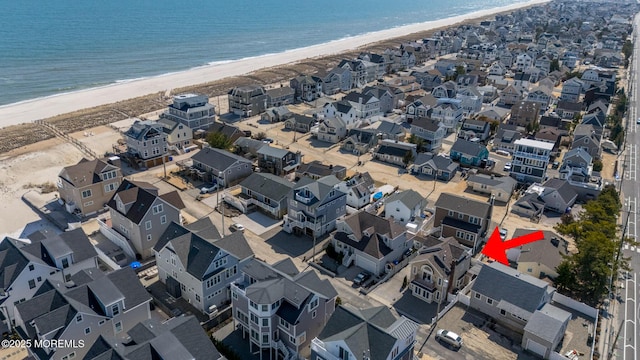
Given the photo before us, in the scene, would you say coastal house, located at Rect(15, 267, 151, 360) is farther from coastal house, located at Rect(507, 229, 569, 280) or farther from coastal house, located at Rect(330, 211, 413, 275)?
coastal house, located at Rect(507, 229, 569, 280)

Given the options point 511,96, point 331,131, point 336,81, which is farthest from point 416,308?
point 336,81

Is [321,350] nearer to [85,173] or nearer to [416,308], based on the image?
[416,308]

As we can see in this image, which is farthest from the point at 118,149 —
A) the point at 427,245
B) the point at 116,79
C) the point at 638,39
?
the point at 638,39

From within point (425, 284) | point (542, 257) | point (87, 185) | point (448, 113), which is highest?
point (87, 185)

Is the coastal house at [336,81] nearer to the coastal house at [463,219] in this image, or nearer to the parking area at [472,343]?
the coastal house at [463,219]

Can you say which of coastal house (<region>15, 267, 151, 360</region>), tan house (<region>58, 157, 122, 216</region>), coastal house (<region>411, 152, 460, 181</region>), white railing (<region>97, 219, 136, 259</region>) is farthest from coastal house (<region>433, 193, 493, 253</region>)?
tan house (<region>58, 157, 122, 216</region>)
